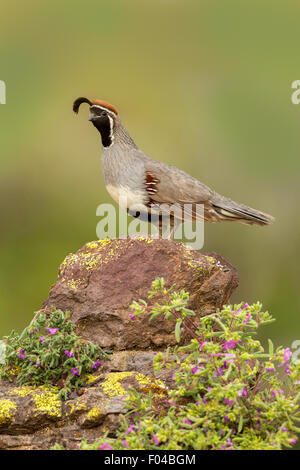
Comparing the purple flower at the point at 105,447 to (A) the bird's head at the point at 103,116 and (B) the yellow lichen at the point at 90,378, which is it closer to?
(B) the yellow lichen at the point at 90,378

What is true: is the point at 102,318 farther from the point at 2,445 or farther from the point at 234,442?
the point at 234,442

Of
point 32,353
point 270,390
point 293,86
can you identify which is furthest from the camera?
point 293,86

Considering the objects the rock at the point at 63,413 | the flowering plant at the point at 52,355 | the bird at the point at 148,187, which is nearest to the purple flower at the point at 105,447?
the rock at the point at 63,413

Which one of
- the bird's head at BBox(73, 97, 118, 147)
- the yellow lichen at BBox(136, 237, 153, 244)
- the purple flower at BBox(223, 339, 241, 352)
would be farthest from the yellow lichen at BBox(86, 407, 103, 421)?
the bird's head at BBox(73, 97, 118, 147)

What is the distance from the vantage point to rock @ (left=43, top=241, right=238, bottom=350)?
11.7 feet

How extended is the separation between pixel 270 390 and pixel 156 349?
2.45 ft

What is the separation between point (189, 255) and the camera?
375 centimetres

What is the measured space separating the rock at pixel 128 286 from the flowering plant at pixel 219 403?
1.65 feet

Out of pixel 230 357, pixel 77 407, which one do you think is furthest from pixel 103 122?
pixel 230 357

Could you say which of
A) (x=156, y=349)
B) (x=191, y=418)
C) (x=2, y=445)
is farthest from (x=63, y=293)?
(x=191, y=418)

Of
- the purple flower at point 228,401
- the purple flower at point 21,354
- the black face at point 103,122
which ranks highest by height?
the black face at point 103,122

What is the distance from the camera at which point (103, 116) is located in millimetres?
4480

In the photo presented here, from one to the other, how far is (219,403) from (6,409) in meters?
0.91

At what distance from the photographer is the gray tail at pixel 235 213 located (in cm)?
454
